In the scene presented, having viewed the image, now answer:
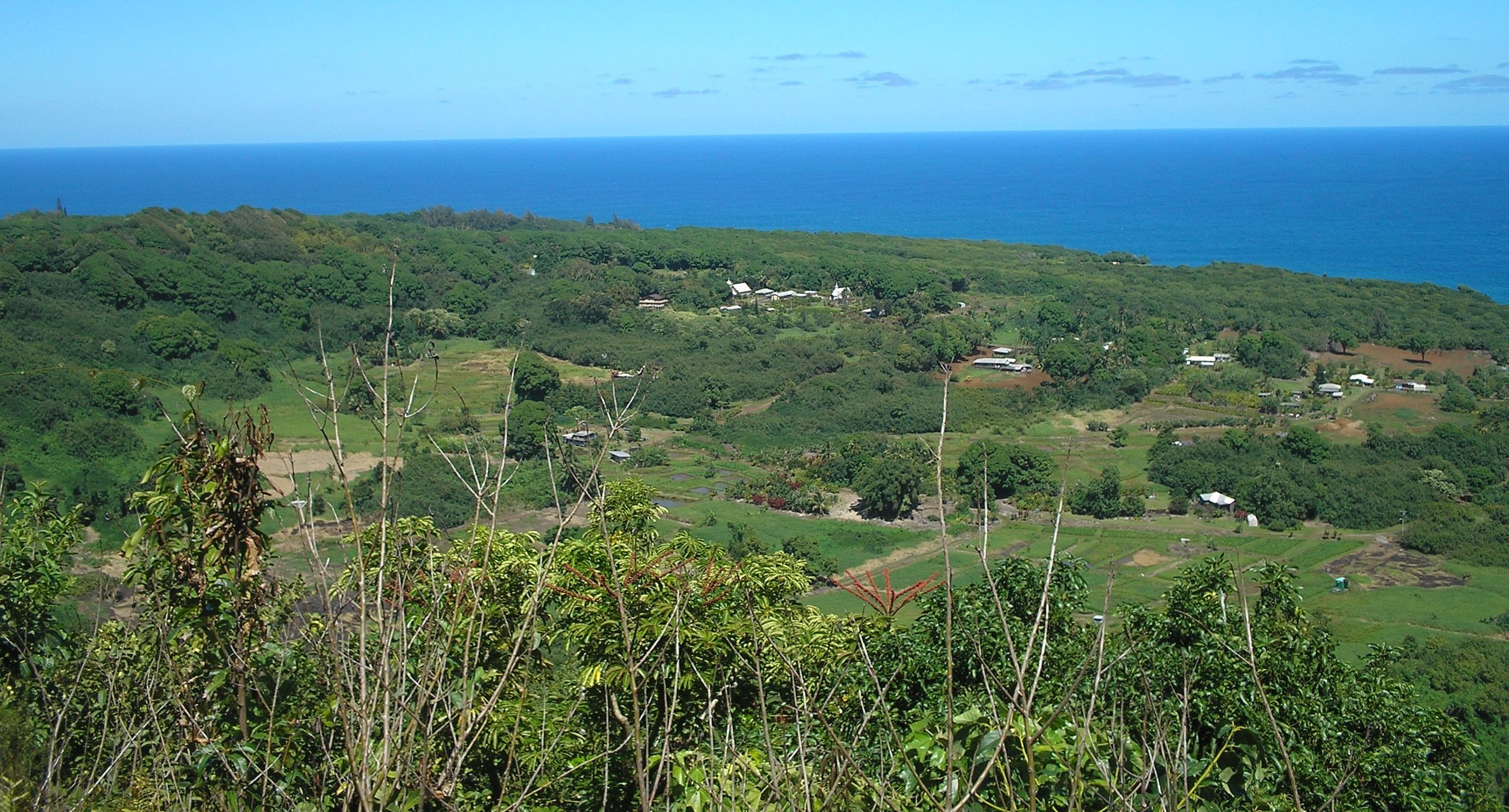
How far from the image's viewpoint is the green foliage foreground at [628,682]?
3025mm

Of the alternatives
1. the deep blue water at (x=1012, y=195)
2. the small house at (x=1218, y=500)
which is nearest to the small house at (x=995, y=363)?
the small house at (x=1218, y=500)

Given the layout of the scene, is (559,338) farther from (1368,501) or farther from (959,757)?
(959,757)

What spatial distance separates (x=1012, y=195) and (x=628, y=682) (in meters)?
111

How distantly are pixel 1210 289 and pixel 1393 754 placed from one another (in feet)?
141

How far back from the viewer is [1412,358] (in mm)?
34906

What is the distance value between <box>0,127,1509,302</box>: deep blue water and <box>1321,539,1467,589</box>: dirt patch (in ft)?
114

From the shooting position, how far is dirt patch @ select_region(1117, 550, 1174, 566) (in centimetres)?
2019

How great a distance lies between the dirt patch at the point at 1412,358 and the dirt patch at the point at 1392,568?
14.7 m

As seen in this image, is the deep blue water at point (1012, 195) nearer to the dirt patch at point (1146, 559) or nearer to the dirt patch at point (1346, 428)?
the dirt patch at point (1346, 428)

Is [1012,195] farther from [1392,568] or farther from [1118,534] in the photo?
[1392,568]

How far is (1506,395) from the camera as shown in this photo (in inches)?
1196

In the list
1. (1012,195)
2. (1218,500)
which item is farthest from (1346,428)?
(1012,195)

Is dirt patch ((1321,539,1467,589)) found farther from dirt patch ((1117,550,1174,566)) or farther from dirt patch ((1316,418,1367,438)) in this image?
dirt patch ((1316,418,1367,438))

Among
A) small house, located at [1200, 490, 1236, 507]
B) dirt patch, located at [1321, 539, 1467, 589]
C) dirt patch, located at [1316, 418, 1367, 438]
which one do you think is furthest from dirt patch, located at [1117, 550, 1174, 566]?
dirt patch, located at [1316, 418, 1367, 438]
